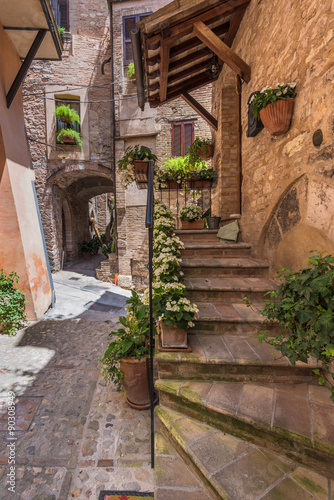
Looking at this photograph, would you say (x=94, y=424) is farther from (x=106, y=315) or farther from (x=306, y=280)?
(x=106, y=315)

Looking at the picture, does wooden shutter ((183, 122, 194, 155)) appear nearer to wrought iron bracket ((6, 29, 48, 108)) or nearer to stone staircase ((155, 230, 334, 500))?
wrought iron bracket ((6, 29, 48, 108))

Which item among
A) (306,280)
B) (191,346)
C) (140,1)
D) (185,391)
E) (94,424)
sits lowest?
(94,424)

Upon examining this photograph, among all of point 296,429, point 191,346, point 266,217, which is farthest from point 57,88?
point 296,429

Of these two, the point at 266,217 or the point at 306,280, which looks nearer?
the point at 306,280

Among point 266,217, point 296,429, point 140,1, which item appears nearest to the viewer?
point 296,429

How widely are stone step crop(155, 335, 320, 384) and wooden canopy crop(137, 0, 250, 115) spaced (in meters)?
3.83

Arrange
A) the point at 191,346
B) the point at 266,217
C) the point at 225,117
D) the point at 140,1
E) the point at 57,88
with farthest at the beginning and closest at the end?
the point at 57,88
the point at 140,1
the point at 225,117
the point at 266,217
the point at 191,346

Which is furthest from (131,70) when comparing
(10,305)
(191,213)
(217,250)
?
(10,305)

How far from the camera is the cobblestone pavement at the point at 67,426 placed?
5.80ft

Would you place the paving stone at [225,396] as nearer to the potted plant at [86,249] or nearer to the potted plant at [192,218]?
the potted plant at [192,218]

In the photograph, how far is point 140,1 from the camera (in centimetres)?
812

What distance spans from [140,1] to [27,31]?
6.15 meters

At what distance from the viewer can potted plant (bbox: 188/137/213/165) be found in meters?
5.01

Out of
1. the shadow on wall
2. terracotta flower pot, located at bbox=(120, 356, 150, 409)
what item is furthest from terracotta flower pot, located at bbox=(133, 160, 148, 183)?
terracotta flower pot, located at bbox=(120, 356, 150, 409)
